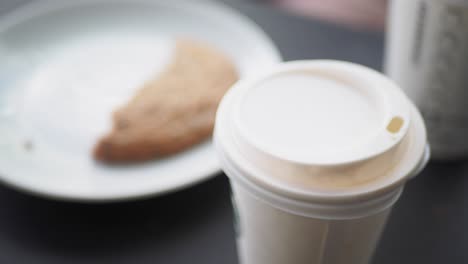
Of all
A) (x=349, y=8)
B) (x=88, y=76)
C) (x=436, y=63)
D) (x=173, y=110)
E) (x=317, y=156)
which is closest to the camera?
(x=317, y=156)

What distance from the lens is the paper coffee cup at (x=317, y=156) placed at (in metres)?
0.36

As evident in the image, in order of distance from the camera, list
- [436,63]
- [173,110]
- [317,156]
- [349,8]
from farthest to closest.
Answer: [349,8]
[173,110]
[436,63]
[317,156]

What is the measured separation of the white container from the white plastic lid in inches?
6.1

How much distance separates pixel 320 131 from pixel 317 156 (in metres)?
0.03

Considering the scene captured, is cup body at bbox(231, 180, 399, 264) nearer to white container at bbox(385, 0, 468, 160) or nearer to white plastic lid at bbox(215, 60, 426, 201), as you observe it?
white plastic lid at bbox(215, 60, 426, 201)

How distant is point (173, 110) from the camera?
0.71 meters

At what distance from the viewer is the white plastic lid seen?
0.36m

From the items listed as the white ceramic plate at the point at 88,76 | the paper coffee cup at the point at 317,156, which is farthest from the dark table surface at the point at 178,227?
the paper coffee cup at the point at 317,156

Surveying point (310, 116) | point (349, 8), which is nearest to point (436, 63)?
point (310, 116)

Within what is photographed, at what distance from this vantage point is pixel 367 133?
0.38 metres

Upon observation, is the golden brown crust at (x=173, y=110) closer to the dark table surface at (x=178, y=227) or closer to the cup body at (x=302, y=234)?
the dark table surface at (x=178, y=227)

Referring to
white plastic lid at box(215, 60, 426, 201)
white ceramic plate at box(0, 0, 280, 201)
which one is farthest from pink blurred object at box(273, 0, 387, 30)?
white plastic lid at box(215, 60, 426, 201)

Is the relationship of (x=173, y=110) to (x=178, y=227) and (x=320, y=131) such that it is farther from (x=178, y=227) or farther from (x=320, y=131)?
(x=320, y=131)

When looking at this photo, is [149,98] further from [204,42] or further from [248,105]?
[248,105]
